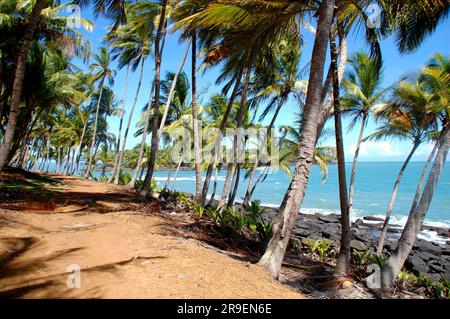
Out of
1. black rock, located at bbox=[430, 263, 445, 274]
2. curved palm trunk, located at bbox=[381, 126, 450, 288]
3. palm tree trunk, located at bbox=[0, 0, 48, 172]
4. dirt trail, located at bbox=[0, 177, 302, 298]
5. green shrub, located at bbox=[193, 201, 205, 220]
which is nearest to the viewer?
dirt trail, located at bbox=[0, 177, 302, 298]

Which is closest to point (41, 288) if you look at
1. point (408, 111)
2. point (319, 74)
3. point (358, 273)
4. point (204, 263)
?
point (204, 263)

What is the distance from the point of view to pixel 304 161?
4.56 meters

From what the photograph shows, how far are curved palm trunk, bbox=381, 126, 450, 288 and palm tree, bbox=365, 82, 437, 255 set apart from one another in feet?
19.2

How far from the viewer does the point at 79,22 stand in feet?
41.3

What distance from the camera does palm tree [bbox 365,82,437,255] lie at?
10.1m

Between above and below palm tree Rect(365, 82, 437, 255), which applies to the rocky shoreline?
below

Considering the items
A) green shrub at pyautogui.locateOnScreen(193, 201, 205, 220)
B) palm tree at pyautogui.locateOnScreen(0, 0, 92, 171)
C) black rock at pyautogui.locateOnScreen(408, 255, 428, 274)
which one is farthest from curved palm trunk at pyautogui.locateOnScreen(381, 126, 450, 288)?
palm tree at pyautogui.locateOnScreen(0, 0, 92, 171)

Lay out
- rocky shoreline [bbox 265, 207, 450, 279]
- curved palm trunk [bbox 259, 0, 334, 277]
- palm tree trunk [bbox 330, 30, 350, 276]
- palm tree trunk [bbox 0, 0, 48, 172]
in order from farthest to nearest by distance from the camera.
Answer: rocky shoreline [bbox 265, 207, 450, 279], palm tree trunk [bbox 0, 0, 48, 172], palm tree trunk [bbox 330, 30, 350, 276], curved palm trunk [bbox 259, 0, 334, 277]

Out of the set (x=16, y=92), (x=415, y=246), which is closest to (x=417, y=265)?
(x=415, y=246)

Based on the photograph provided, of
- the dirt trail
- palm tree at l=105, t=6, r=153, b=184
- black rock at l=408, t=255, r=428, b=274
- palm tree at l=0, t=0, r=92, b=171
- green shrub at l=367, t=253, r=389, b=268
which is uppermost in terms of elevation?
palm tree at l=105, t=6, r=153, b=184

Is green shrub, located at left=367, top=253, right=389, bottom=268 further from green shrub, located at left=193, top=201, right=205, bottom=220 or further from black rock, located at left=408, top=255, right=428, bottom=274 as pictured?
green shrub, located at left=193, top=201, right=205, bottom=220

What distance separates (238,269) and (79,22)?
1335cm

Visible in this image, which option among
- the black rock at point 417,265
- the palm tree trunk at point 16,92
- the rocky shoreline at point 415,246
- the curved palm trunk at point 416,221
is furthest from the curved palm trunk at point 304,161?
the black rock at point 417,265

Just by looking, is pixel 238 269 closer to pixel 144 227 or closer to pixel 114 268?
pixel 114 268
